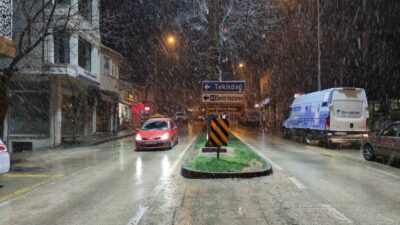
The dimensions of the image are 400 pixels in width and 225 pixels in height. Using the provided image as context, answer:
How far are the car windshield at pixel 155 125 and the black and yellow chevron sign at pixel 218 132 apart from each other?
855 centimetres

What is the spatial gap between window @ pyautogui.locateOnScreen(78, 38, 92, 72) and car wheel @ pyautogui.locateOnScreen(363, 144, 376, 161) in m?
18.5

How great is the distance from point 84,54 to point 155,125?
10340mm

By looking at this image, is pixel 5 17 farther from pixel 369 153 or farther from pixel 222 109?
pixel 369 153

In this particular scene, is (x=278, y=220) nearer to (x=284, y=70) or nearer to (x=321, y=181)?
(x=321, y=181)

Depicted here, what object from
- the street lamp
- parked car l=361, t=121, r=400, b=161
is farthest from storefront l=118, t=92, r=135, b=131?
parked car l=361, t=121, r=400, b=161

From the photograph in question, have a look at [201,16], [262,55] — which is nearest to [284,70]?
[262,55]

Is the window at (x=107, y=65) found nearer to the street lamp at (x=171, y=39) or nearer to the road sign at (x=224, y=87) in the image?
the street lamp at (x=171, y=39)

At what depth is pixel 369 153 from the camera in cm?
1631

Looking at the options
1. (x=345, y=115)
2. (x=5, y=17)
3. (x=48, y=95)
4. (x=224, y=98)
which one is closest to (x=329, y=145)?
(x=345, y=115)

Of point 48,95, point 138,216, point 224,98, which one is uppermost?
point 48,95

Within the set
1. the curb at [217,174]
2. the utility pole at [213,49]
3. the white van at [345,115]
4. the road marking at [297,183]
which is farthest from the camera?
the white van at [345,115]

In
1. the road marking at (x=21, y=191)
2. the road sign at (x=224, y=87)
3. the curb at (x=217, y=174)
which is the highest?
the road sign at (x=224, y=87)

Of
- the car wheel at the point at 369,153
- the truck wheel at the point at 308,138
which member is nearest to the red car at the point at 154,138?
the truck wheel at the point at 308,138

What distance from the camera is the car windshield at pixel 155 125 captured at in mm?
21984
